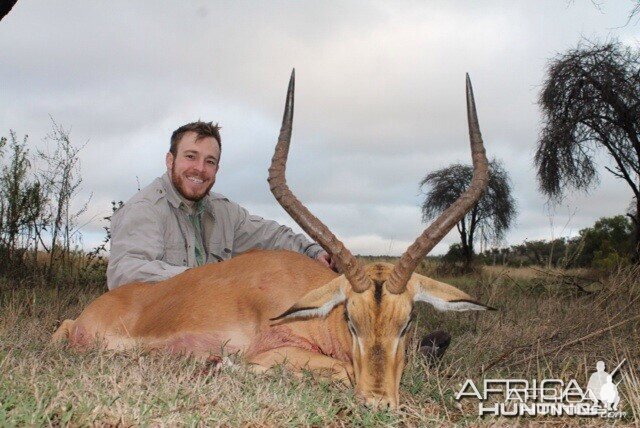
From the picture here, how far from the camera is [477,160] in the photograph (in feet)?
13.3

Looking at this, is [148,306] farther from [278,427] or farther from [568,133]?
[568,133]

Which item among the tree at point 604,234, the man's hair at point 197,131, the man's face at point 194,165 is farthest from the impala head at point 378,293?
the tree at point 604,234

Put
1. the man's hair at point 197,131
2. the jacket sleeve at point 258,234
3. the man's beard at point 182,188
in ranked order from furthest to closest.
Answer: the jacket sleeve at point 258,234 < the man's hair at point 197,131 < the man's beard at point 182,188

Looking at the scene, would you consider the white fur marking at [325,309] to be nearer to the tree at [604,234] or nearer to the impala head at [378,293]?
the impala head at [378,293]

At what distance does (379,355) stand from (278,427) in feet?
2.36

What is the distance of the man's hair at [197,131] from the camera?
6.30 metres

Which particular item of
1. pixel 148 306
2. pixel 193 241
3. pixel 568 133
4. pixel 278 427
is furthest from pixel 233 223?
pixel 568 133

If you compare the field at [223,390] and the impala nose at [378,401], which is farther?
the impala nose at [378,401]

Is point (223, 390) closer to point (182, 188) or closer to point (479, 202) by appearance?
point (182, 188)

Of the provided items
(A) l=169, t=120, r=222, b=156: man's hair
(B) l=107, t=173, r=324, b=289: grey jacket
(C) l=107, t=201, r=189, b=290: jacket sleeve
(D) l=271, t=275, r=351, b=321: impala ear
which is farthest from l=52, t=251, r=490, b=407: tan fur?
(A) l=169, t=120, r=222, b=156: man's hair

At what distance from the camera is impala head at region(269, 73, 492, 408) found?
11.3 ft

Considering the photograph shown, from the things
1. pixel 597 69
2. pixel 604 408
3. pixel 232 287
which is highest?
pixel 597 69

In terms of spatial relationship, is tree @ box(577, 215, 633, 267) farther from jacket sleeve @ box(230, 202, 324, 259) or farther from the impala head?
the impala head

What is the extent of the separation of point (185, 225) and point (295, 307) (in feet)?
8.22
